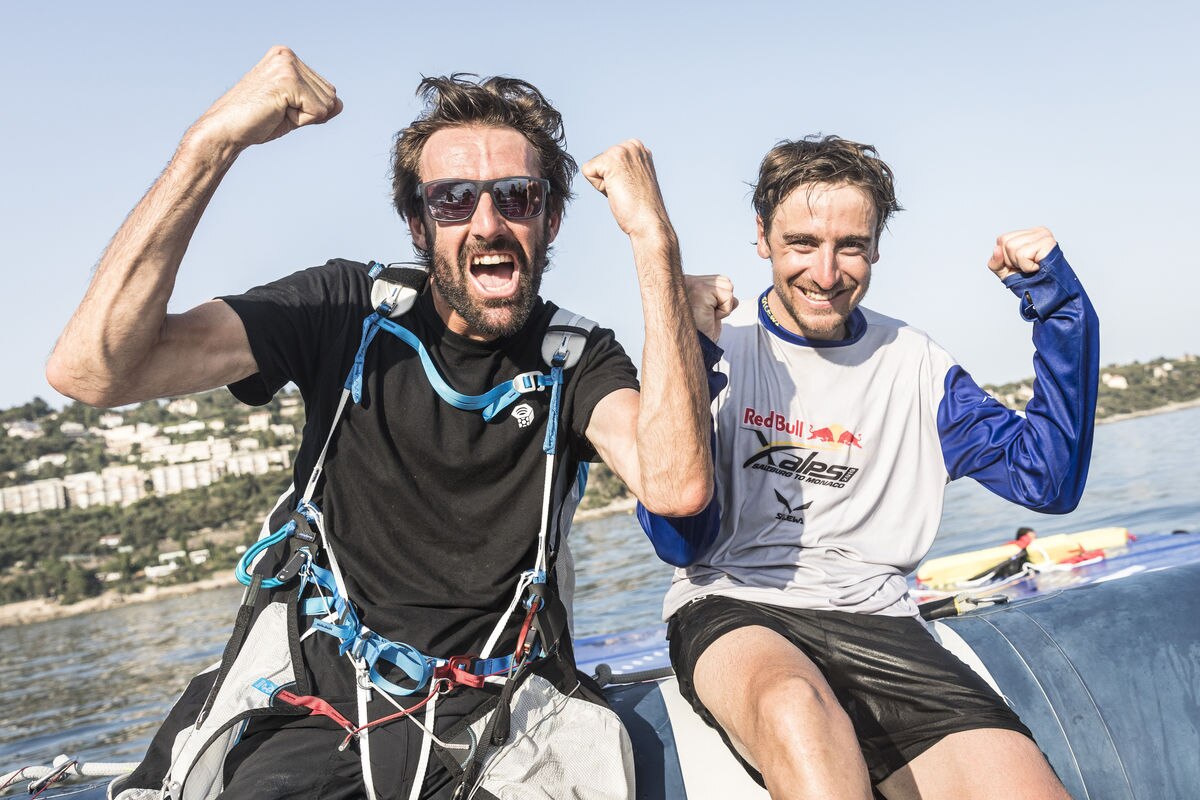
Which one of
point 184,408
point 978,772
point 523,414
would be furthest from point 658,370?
point 184,408

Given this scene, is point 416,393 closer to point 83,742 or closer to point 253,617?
point 253,617

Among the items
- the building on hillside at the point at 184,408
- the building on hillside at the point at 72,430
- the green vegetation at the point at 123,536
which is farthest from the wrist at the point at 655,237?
the building on hillside at the point at 184,408

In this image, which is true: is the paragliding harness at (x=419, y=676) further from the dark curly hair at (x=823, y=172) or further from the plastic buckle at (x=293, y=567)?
the dark curly hair at (x=823, y=172)

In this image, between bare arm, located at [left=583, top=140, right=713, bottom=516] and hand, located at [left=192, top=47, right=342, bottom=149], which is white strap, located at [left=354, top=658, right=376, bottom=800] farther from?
hand, located at [left=192, top=47, right=342, bottom=149]

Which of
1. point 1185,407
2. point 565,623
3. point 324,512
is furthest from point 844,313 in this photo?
point 1185,407

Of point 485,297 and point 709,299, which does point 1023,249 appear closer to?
point 709,299

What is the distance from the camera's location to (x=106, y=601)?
5206cm

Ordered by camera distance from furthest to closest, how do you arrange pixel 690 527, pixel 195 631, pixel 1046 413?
pixel 195 631, pixel 1046 413, pixel 690 527

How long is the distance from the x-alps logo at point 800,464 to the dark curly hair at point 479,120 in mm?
982

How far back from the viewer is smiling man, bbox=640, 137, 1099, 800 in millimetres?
2488

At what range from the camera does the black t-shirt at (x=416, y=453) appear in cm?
239

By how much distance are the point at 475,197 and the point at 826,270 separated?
3.57ft

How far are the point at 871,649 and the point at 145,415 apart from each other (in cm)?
10390

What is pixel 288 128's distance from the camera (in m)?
2.23
